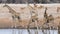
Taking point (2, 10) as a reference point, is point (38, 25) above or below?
below

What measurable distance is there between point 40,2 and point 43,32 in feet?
0.79

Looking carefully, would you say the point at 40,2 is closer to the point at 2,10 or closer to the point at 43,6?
the point at 43,6

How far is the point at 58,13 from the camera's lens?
4.27ft

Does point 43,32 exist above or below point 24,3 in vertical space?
below

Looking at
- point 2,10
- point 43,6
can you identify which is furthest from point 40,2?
point 2,10

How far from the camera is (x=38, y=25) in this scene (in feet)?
4.29

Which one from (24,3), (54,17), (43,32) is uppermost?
(24,3)

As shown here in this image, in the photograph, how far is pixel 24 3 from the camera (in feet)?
4.43

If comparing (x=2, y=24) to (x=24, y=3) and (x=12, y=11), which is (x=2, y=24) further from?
(x=24, y=3)

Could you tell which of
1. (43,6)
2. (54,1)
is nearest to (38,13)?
(43,6)

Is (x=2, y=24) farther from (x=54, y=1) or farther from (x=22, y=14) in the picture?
(x=54, y=1)

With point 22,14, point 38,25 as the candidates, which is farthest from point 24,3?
point 38,25

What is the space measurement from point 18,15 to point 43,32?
24 cm

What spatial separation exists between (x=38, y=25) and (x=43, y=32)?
2.8 inches
